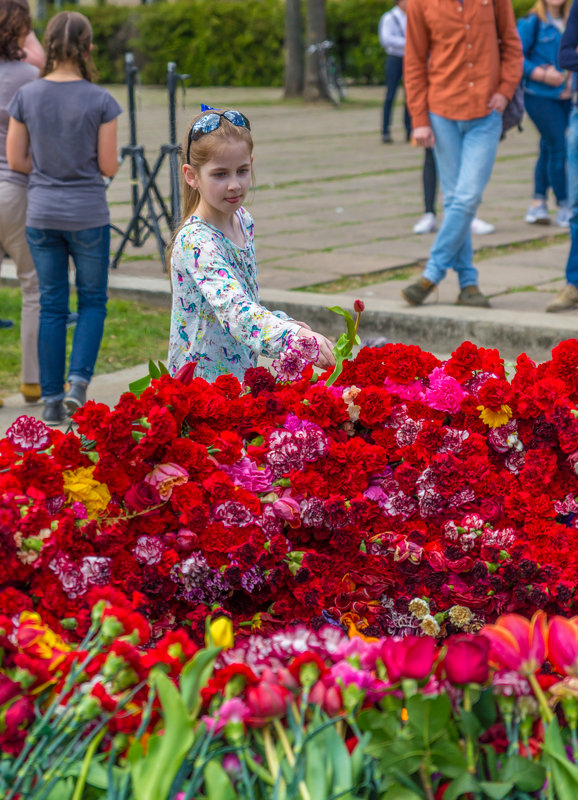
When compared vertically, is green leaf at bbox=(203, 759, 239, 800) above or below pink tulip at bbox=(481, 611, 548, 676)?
below

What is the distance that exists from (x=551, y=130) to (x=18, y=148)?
4.92 metres

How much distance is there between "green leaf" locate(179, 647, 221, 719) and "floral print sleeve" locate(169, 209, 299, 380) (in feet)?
4.10

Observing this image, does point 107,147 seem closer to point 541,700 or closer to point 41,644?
point 41,644

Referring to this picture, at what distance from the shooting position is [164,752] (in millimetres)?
1311

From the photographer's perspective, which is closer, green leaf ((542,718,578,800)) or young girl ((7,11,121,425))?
green leaf ((542,718,578,800))

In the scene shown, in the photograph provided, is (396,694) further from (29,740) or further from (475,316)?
(475,316)

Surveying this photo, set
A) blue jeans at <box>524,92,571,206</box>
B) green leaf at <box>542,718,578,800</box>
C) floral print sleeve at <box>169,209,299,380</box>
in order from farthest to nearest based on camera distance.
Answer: blue jeans at <box>524,92,571,206</box>
floral print sleeve at <box>169,209,299,380</box>
green leaf at <box>542,718,578,800</box>

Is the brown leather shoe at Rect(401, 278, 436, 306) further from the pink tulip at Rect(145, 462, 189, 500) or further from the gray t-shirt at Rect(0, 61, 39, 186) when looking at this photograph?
the pink tulip at Rect(145, 462, 189, 500)

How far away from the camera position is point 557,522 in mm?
2316

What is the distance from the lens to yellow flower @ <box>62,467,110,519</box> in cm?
208

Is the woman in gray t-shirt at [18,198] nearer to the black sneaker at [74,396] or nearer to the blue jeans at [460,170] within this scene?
the black sneaker at [74,396]

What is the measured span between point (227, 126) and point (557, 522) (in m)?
1.36

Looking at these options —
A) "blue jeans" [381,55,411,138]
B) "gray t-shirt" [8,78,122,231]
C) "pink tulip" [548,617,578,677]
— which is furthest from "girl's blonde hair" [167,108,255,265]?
"blue jeans" [381,55,411,138]

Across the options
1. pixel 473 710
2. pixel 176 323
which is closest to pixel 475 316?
pixel 176 323
